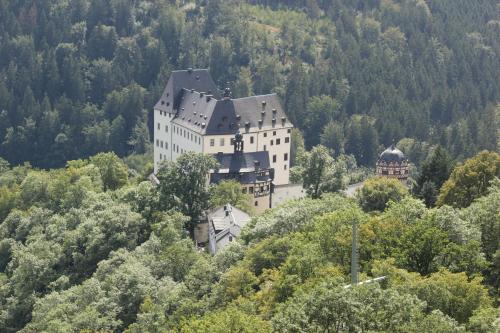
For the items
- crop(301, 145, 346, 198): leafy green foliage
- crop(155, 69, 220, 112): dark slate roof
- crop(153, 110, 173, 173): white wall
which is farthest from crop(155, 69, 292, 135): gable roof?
crop(301, 145, 346, 198): leafy green foliage

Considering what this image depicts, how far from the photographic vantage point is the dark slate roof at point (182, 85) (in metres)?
125

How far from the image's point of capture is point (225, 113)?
382ft

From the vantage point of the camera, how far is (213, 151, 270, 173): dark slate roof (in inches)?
4336

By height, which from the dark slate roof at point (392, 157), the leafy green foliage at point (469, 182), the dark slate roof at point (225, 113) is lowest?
the dark slate roof at point (392, 157)

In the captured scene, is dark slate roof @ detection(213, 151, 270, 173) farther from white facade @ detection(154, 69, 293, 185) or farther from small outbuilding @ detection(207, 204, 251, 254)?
small outbuilding @ detection(207, 204, 251, 254)

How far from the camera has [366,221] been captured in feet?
216

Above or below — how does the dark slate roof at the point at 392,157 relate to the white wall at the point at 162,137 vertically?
above

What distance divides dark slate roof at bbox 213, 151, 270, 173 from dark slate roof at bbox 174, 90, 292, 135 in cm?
389

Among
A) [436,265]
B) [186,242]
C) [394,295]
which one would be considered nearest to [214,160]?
[186,242]

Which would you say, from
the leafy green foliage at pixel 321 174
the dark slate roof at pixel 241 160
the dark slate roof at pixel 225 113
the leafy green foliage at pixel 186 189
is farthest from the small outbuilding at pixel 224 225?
the dark slate roof at pixel 225 113

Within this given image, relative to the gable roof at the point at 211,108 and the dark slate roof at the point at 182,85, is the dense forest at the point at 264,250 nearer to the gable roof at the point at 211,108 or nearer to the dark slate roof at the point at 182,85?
the gable roof at the point at 211,108

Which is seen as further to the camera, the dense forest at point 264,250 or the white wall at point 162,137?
the white wall at point 162,137

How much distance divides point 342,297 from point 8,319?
52.7 m

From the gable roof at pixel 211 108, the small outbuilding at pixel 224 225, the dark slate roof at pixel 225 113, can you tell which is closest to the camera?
the small outbuilding at pixel 224 225
